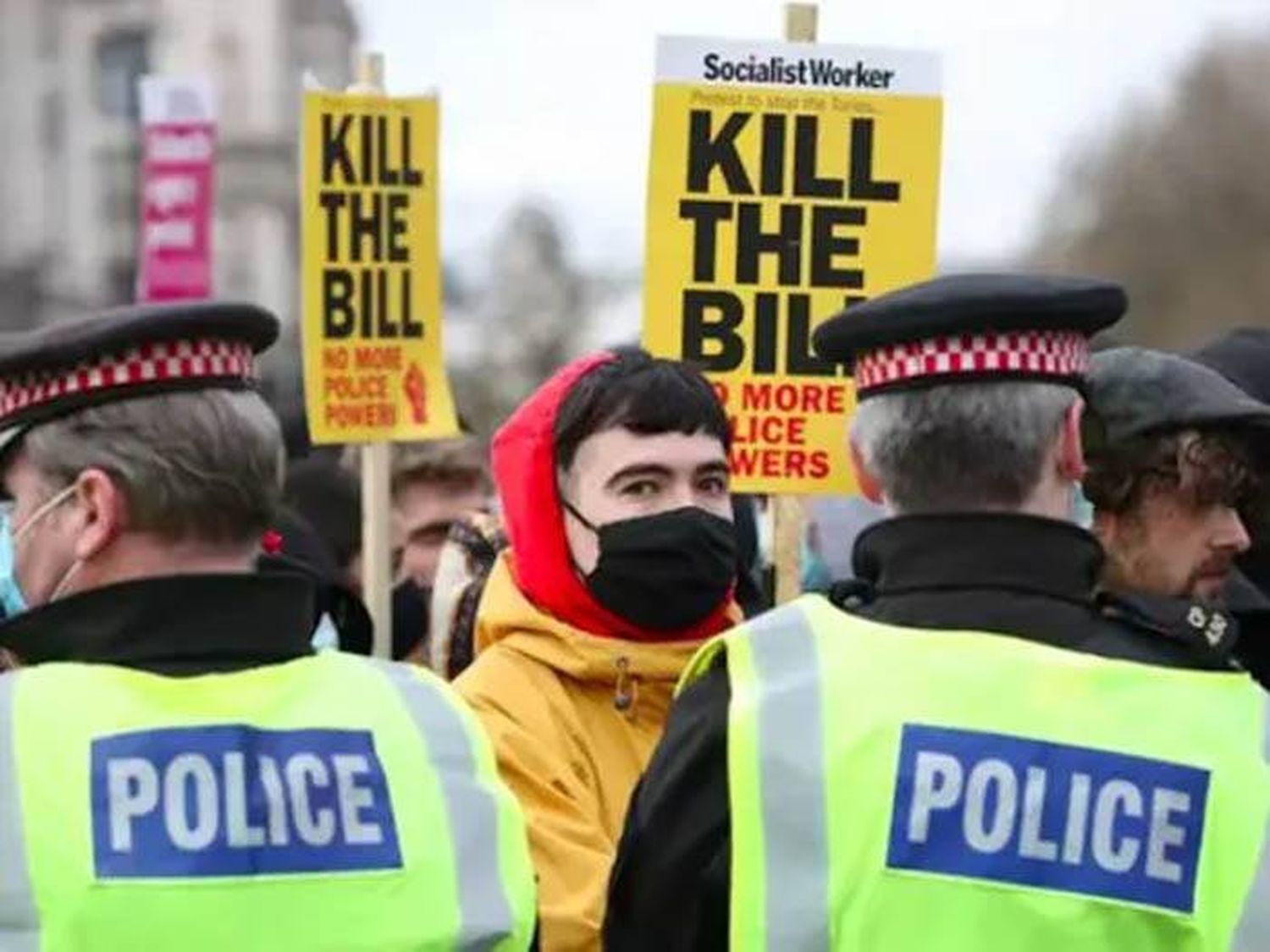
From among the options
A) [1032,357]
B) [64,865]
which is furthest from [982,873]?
[64,865]

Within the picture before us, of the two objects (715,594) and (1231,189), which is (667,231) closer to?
(715,594)

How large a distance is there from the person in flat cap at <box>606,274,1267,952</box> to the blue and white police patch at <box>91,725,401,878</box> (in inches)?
15.5

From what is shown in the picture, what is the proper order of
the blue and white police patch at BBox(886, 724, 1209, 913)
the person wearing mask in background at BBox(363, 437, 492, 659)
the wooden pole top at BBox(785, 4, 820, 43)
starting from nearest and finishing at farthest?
1. the blue and white police patch at BBox(886, 724, 1209, 913)
2. the wooden pole top at BBox(785, 4, 820, 43)
3. the person wearing mask in background at BBox(363, 437, 492, 659)

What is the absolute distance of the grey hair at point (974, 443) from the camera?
4211 mm

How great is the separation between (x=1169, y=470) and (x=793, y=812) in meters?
0.97

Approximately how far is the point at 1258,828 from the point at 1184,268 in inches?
2263

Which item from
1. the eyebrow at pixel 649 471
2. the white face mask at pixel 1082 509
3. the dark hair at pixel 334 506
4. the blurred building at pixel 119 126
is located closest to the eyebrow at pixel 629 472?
the eyebrow at pixel 649 471

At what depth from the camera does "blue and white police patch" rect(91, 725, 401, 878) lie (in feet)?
13.1

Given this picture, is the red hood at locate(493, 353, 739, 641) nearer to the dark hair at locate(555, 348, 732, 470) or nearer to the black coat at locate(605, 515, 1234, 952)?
the dark hair at locate(555, 348, 732, 470)

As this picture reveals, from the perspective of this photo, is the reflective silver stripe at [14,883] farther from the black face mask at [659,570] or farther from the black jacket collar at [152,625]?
the black face mask at [659,570]

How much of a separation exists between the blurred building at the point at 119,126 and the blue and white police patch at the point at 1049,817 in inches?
3123

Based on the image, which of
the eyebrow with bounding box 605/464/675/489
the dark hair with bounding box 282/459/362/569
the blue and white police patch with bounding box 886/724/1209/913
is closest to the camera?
the blue and white police patch with bounding box 886/724/1209/913

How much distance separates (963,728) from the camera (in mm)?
4117

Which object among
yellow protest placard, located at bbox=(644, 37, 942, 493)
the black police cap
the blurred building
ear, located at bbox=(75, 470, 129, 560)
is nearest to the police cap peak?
the black police cap
